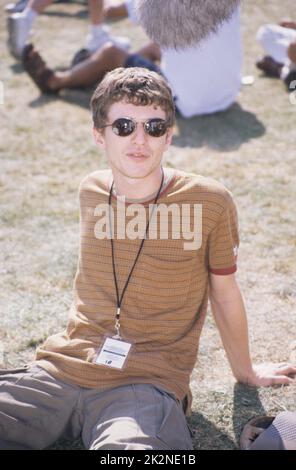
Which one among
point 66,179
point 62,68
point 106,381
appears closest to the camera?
point 106,381

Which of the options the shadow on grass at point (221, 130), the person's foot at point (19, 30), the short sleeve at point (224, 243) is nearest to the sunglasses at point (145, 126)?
the short sleeve at point (224, 243)

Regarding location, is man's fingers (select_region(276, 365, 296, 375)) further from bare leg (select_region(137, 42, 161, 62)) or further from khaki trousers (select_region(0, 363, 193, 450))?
bare leg (select_region(137, 42, 161, 62))

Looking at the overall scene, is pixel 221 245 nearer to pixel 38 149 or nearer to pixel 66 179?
pixel 66 179

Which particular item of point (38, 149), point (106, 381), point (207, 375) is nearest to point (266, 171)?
point (38, 149)

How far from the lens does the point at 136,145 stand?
2225 mm

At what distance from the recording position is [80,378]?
218 centimetres

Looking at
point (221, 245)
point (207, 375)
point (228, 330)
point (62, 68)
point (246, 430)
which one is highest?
point (221, 245)

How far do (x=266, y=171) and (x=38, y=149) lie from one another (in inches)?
65.4

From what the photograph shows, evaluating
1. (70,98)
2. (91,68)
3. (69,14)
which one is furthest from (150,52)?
(69,14)

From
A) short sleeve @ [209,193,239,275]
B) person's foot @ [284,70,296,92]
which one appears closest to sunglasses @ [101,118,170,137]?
short sleeve @ [209,193,239,275]

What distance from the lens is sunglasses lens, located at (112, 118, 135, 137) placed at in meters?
2.21

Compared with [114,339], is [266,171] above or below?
below

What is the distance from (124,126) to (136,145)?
0.24 ft

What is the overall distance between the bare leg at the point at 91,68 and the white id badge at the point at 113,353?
13.2 feet
